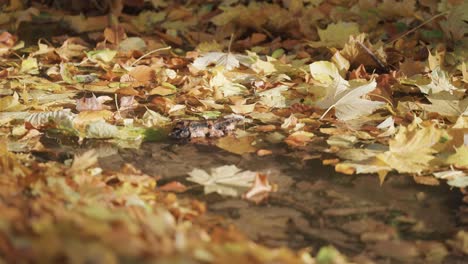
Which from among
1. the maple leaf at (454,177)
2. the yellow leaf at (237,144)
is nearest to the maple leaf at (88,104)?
the yellow leaf at (237,144)

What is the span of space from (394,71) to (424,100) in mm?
213

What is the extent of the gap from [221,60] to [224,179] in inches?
44.7

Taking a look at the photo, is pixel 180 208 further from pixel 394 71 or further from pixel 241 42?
pixel 241 42

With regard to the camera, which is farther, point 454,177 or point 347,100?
point 347,100

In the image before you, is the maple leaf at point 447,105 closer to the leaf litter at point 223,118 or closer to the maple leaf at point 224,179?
the leaf litter at point 223,118

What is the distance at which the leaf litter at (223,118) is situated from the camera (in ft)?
3.19

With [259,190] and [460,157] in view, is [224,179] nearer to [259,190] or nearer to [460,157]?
[259,190]

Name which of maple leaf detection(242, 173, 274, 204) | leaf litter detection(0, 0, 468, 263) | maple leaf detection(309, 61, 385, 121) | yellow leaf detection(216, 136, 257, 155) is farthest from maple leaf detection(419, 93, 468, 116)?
maple leaf detection(242, 173, 274, 204)

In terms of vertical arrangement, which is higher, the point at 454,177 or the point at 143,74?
the point at 454,177

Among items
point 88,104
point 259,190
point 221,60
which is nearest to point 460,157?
point 259,190

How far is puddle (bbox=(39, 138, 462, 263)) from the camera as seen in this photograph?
1359 mm

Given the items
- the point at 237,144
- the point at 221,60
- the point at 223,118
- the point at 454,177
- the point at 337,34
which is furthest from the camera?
the point at 337,34

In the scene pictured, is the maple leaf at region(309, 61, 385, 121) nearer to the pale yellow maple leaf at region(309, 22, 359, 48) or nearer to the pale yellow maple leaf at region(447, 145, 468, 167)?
Result: the pale yellow maple leaf at region(447, 145, 468, 167)

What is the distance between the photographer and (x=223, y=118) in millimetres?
2023
